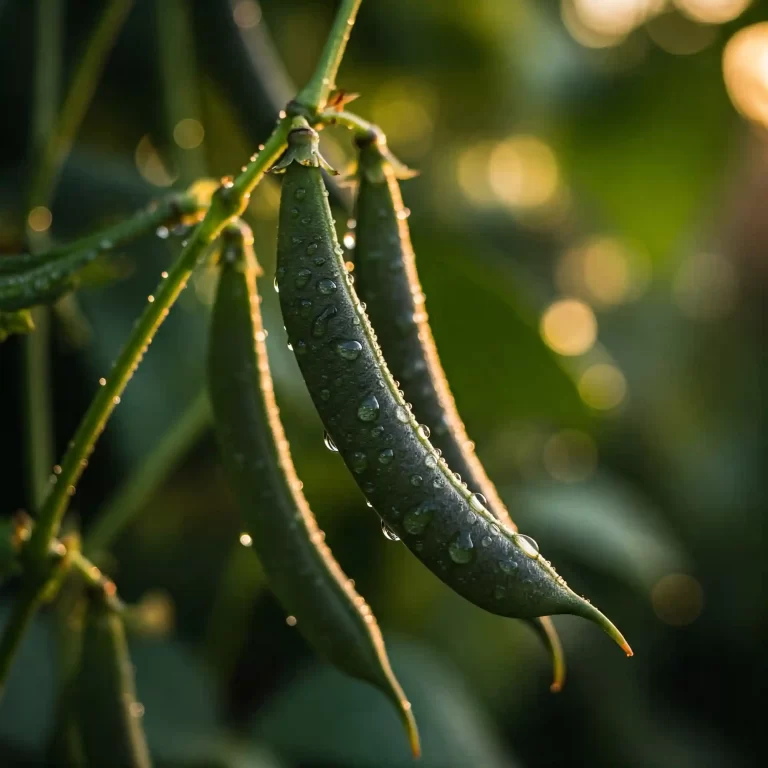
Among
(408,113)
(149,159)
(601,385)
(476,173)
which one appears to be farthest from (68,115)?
(476,173)

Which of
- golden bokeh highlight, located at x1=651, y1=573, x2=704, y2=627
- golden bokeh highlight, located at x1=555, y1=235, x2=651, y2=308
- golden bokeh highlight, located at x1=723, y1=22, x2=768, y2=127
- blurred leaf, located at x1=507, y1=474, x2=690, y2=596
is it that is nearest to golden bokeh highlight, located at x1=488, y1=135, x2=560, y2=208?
golden bokeh highlight, located at x1=555, y1=235, x2=651, y2=308

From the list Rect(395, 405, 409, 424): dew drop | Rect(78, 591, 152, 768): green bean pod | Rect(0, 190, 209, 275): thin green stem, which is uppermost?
Rect(0, 190, 209, 275): thin green stem

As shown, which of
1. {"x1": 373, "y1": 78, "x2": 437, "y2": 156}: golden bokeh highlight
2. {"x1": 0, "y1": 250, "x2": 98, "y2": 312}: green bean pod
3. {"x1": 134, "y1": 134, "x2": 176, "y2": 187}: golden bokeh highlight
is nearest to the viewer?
{"x1": 0, "y1": 250, "x2": 98, "y2": 312}: green bean pod

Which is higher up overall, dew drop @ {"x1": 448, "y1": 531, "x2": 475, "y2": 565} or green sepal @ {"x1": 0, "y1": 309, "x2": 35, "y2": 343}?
green sepal @ {"x1": 0, "y1": 309, "x2": 35, "y2": 343}

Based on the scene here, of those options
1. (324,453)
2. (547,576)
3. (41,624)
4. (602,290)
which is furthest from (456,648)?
(547,576)

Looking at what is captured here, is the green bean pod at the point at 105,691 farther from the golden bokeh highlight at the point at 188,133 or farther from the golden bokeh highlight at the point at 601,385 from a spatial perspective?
the golden bokeh highlight at the point at 601,385

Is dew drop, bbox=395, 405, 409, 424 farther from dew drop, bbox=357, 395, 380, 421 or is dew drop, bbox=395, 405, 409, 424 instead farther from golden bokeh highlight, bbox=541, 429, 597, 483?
golden bokeh highlight, bbox=541, 429, 597, 483

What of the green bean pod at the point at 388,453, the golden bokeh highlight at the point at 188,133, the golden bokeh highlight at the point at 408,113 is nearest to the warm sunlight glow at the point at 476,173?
the golden bokeh highlight at the point at 408,113
